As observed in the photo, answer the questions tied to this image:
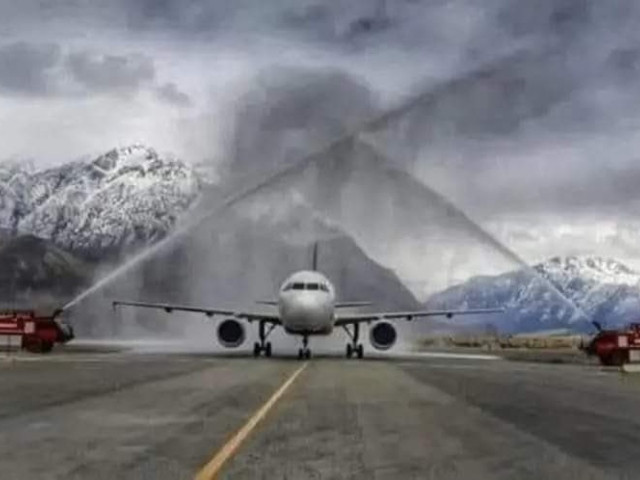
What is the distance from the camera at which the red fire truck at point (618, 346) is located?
55156 millimetres

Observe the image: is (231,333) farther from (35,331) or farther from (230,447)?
(230,447)

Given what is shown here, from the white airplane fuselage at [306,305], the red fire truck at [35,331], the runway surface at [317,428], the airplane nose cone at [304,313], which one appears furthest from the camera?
Result: the white airplane fuselage at [306,305]

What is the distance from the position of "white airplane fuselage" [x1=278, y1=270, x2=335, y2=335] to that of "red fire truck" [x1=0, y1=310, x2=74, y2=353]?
41.9 ft

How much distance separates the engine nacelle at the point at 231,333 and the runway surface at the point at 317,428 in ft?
93.3

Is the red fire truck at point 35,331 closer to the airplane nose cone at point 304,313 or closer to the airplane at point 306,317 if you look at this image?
the airplane at point 306,317

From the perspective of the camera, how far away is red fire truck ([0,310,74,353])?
58.3 meters

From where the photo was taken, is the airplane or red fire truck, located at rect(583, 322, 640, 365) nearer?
red fire truck, located at rect(583, 322, 640, 365)

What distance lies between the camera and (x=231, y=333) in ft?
211

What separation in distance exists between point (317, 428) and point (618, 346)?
39554 millimetres

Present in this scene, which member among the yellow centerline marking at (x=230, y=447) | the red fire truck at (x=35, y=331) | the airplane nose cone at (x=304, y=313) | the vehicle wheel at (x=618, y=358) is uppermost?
the airplane nose cone at (x=304, y=313)

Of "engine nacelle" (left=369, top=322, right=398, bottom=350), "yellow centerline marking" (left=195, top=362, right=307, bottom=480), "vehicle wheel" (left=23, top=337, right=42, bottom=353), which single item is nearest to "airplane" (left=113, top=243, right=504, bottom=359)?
"engine nacelle" (left=369, top=322, right=398, bottom=350)

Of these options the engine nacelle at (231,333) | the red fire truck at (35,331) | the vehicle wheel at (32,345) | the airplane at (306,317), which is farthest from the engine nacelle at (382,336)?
the vehicle wheel at (32,345)

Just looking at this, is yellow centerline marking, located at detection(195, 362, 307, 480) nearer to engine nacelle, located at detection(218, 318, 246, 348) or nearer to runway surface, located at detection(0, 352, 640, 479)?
runway surface, located at detection(0, 352, 640, 479)

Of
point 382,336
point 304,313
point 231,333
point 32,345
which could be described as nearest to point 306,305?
point 304,313
